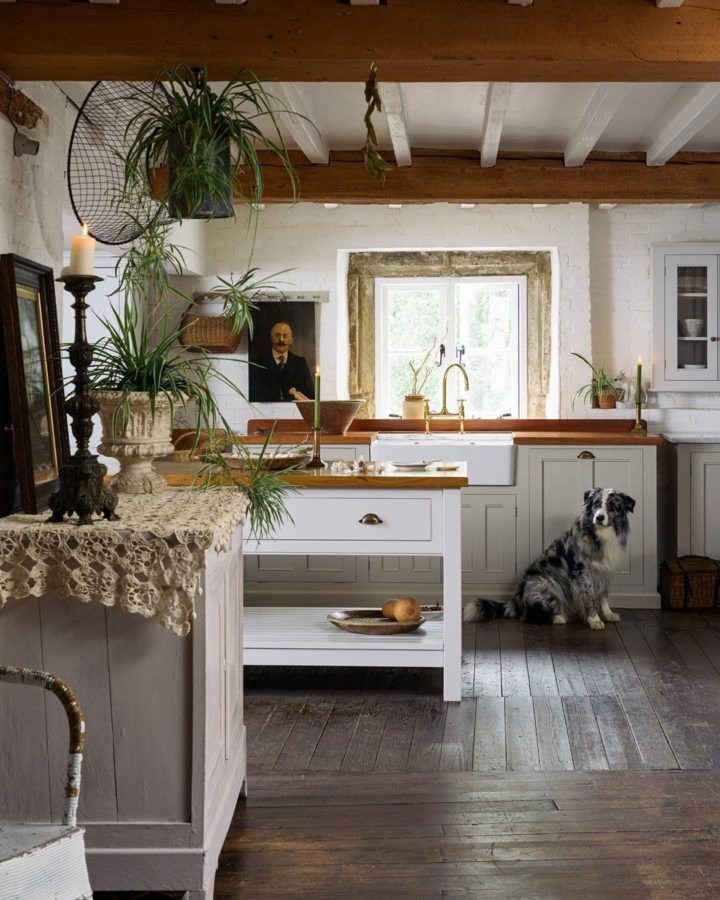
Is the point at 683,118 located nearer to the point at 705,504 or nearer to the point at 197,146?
the point at 705,504

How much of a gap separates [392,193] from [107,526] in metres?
3.87

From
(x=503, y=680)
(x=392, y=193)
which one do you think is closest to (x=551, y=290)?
(x=392, y=193)

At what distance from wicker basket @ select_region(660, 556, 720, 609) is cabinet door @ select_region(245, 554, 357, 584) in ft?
6.10

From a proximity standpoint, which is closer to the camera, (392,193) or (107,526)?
(107,526)

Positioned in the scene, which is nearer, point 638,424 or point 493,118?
point 493,118

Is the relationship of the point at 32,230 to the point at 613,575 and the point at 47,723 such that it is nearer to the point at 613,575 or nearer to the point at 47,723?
the point at 47,723

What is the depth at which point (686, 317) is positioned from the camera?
22.8 feet

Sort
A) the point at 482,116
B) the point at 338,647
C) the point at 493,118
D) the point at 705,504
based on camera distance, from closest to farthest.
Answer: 1. the point at 338,647
2. the point at 493,118
3. the point at 482,116
4. the point at 705,504

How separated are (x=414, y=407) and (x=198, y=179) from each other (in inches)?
165

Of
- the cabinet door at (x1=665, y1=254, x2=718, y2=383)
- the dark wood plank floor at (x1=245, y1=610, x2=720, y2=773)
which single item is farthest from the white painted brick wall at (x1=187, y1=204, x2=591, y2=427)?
the dark wood plank floor at (x1=245, y1=610, x2=720, y2=773)

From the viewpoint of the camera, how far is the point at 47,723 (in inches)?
98.5

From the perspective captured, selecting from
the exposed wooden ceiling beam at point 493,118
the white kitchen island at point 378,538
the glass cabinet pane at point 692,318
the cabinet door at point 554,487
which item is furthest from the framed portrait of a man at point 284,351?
the white kitchen island at point 378,538

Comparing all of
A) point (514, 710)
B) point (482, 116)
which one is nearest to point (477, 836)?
point (514, 710)

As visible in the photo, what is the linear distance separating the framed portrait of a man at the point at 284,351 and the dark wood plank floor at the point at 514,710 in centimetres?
240
